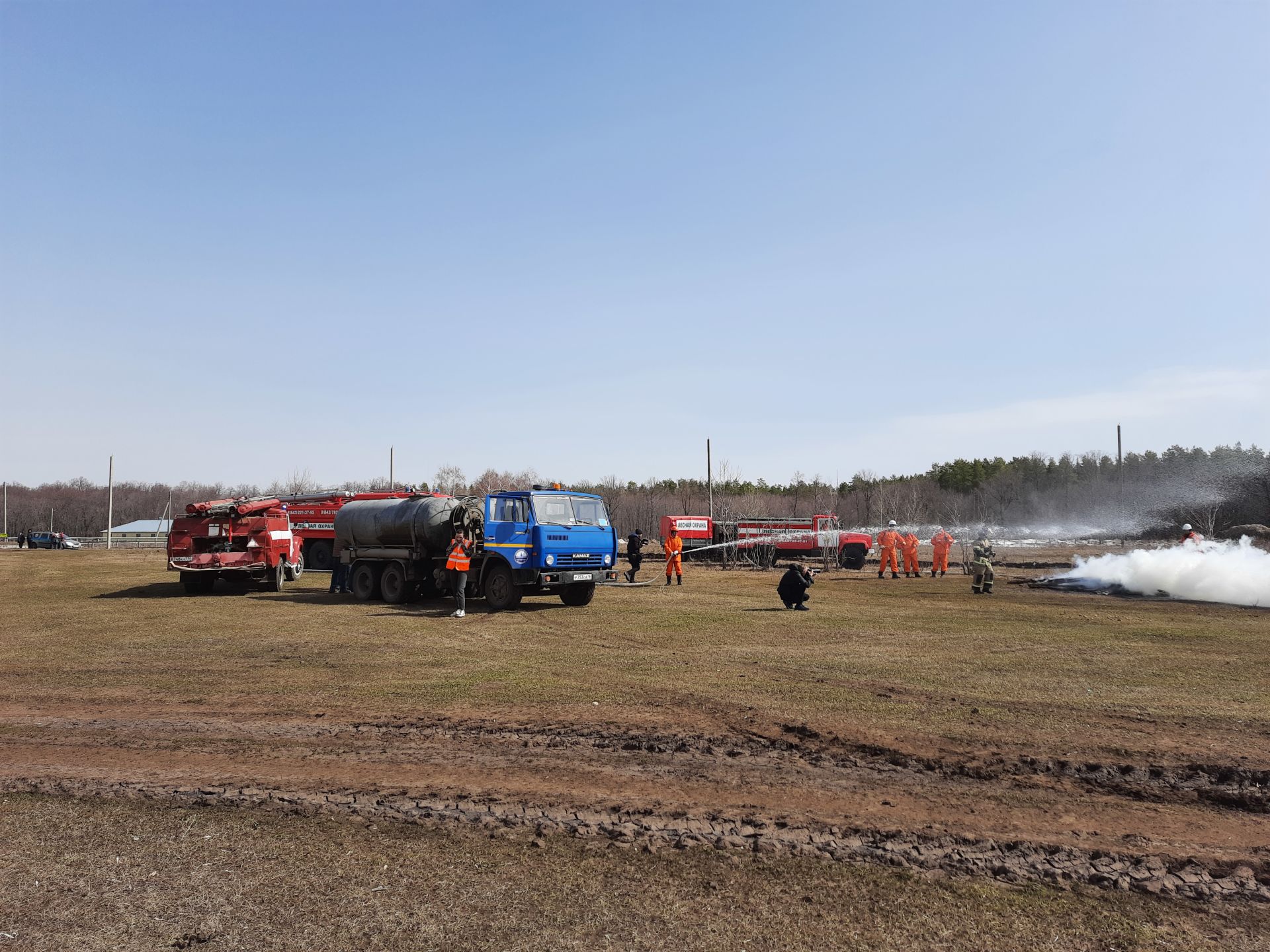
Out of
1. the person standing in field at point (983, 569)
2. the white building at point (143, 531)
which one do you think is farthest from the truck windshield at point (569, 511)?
the white building at point (143, 531)

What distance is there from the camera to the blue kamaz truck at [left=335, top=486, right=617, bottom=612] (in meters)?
17.9

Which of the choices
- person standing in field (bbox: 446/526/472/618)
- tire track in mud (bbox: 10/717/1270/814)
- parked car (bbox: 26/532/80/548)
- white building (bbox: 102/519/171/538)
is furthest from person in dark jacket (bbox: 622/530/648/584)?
parked car (bbox: 26/532/80/548)

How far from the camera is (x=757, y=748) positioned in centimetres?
736

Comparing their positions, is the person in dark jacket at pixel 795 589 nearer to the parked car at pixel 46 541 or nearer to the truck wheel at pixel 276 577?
the truck wheel at pixel 276 577

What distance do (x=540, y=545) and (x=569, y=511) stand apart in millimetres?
1136

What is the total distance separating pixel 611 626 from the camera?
51.4ft

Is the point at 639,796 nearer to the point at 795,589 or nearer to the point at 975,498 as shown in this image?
the point at 795,589

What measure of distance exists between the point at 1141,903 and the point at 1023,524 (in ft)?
176

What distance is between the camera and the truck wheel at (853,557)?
35.6 m

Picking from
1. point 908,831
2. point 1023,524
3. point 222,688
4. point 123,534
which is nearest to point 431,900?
point 908,831

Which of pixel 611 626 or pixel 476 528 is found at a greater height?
pixel 476 528

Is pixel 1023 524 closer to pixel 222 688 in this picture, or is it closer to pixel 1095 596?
pixel 1095 596

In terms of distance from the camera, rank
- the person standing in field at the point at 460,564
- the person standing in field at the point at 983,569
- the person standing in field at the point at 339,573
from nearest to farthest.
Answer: the person standing in field at the point at 460,564, the person standing in field at the point at 339,573, the person standing in field at the point at 983,569

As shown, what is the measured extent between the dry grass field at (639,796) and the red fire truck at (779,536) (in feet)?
75.1
